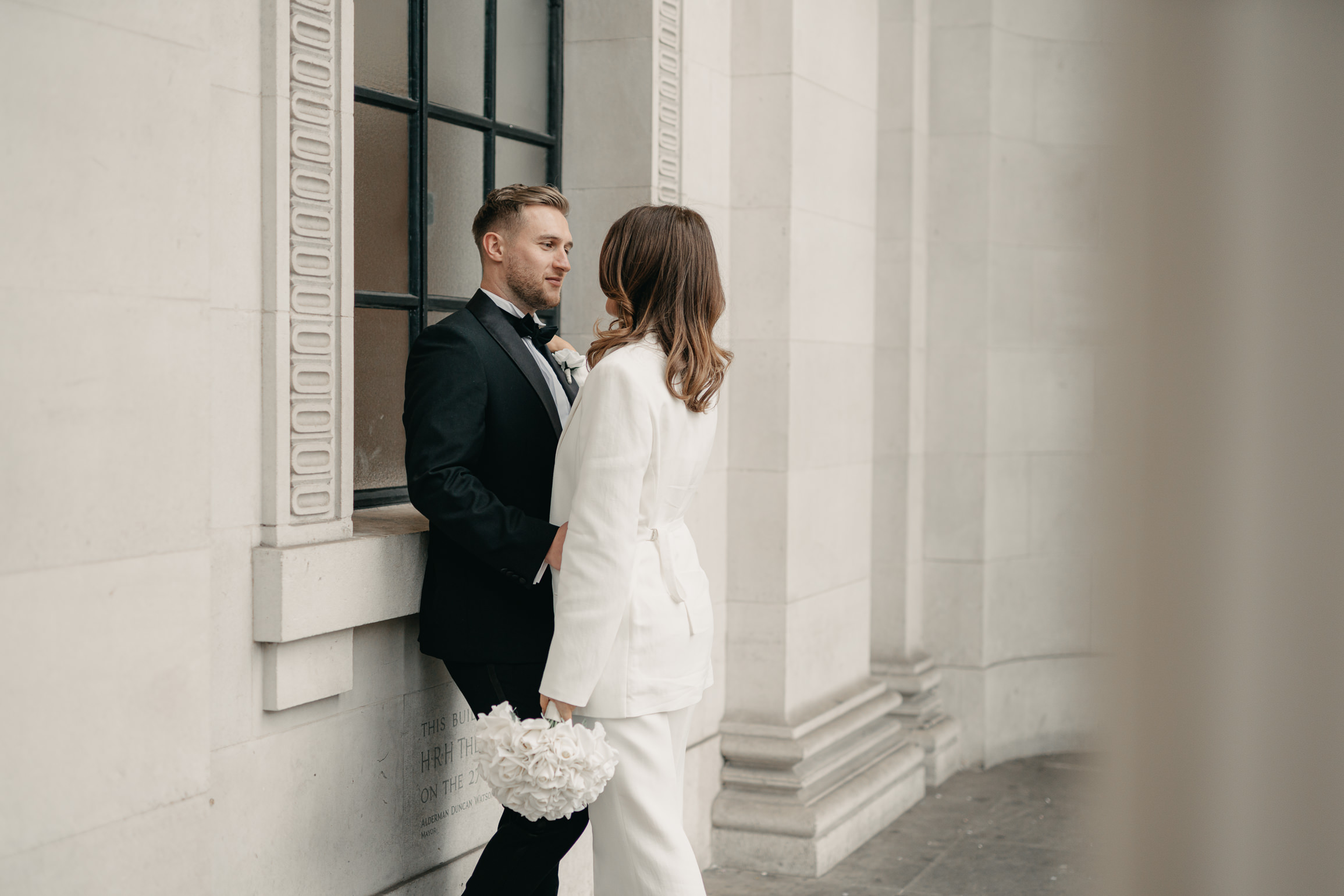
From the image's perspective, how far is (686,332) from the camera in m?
2.85

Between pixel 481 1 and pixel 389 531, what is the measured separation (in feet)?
6.34

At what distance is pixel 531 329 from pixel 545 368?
114 mm

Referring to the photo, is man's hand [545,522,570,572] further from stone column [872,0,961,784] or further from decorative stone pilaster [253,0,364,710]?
stone column [872,0,961,784]

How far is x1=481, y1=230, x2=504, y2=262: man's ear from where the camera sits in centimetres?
327


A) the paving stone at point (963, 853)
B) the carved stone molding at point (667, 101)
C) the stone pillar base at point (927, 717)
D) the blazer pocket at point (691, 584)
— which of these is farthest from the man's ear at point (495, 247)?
the stone pillar base at point (927, 717)

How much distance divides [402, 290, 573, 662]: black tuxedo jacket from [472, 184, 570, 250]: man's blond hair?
0.20m

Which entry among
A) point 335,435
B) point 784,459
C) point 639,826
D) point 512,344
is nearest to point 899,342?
point 784,459

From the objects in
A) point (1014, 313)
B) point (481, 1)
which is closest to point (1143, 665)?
point (481, 1)

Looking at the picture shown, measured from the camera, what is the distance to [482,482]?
312cm

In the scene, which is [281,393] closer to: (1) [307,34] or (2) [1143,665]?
(1) [307,34]

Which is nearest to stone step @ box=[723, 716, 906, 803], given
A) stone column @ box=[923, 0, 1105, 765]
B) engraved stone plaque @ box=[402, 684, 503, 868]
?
stone column @ box=[923, 0, 1105, 765]

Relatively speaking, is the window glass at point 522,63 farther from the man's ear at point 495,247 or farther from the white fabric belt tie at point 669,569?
the white fabric belt tie at point 669,569

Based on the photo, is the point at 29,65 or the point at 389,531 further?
the point at 389,531

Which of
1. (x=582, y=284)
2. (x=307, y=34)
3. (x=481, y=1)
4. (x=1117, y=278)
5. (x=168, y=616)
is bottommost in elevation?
(x=168, y=616)
